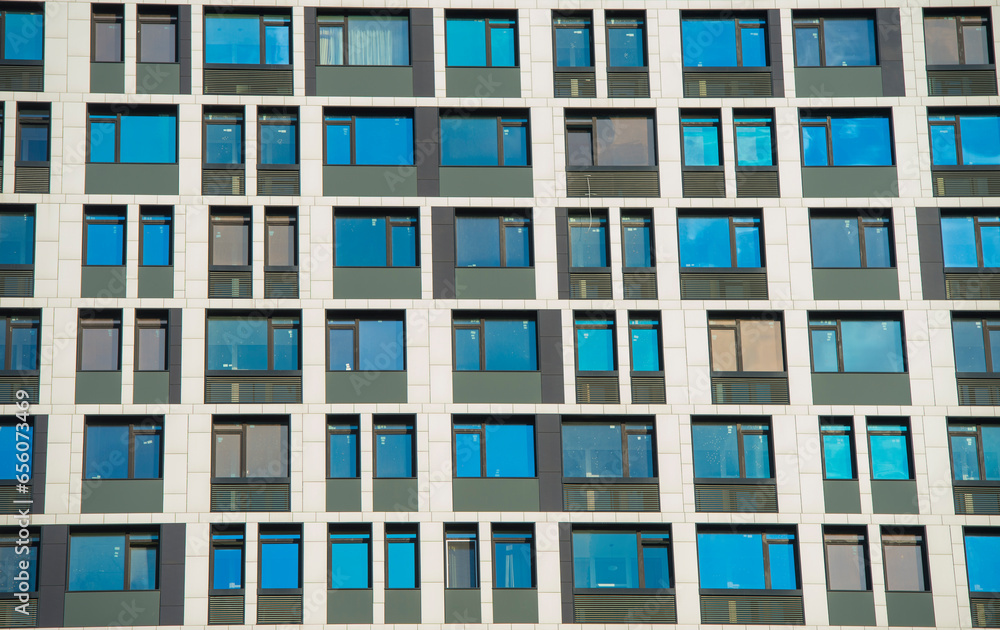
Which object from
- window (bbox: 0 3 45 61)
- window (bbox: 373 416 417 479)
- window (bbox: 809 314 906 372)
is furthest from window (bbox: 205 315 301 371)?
window (bbox: 809 314 906 372)

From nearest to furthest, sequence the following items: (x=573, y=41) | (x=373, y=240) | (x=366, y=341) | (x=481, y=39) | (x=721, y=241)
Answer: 1. (x=366, y=341)
2. (x=373, y=240)
3. (x=721, y=241)
4. (x=481, y=39)
5. (x=573, y=41)

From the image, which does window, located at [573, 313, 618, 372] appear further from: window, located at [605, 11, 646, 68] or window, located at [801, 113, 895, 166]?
window, located at [605, 11, 646, 68]

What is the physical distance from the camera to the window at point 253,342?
126 feet

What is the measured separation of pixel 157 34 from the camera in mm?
40312

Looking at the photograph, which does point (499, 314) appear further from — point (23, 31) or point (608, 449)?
point (23, 31)

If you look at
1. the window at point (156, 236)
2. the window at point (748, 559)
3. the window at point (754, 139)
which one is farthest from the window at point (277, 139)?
the window at point (748, 559)

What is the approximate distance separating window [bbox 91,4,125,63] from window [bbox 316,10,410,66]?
20.1ft

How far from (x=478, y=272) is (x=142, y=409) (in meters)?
10.7

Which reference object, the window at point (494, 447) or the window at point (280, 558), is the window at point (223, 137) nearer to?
the window at point (494, 447)

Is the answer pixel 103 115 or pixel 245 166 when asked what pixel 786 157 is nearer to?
pixel 245 166

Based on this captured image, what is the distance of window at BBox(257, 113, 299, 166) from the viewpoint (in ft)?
131

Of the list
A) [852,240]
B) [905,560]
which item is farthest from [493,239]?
[905,560]

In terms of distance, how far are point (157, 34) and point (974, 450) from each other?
91.6 feet

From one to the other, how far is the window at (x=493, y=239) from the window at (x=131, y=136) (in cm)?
907
